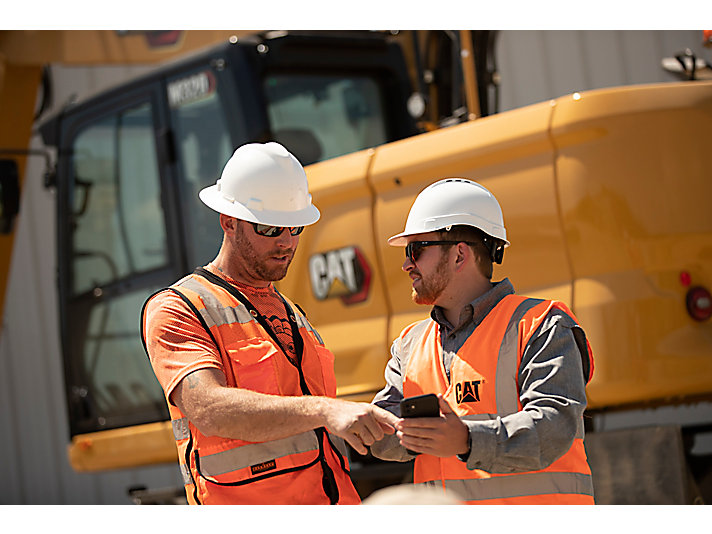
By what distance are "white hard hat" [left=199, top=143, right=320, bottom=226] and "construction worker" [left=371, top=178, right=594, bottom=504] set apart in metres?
0.31

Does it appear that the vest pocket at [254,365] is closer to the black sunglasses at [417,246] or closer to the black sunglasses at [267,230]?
the black sunglasses at [267,230]

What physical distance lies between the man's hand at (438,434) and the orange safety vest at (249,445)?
0.34 metres

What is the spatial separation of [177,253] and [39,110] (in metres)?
2.12

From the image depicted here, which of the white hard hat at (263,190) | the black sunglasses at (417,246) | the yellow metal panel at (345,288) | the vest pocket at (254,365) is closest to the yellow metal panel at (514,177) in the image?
the yellow metal panel at (345,288)

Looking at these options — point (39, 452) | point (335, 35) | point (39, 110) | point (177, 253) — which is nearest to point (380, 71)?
point (335, 35)

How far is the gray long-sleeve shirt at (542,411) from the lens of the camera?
1.93 meters

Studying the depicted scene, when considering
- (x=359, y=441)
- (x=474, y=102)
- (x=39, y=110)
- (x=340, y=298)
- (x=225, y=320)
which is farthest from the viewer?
(x=39, y=110)

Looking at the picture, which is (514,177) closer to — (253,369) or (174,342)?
(253,369)

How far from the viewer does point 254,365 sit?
7.06 feet

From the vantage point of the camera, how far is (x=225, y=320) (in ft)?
7.15

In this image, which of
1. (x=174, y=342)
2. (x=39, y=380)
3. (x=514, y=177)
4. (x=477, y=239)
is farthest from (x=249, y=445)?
(x=39, y=380)

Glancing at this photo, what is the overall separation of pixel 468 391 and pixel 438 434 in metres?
0.26

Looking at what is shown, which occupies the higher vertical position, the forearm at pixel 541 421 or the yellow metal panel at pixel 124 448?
the forearm at pixel 541 421

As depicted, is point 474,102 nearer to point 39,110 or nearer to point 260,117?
point 260,117
